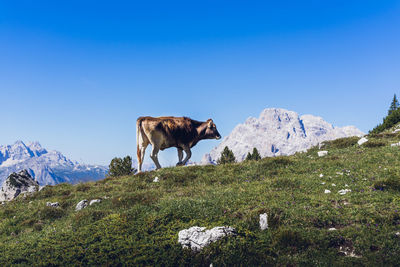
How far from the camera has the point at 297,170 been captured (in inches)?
591

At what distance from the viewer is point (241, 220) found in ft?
31.2

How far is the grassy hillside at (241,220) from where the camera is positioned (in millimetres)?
7789

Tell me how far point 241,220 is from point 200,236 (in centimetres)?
182

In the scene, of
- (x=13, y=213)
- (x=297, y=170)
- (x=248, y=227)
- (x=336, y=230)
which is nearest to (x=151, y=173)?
(x=13, y=213)

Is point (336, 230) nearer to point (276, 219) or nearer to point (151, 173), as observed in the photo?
point (276, 219)

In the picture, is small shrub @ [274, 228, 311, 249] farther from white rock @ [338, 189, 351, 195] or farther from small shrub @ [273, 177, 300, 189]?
small shrub @ [273, 177, 300, 189]

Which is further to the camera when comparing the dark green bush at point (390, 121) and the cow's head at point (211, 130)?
the dark green bush at point (390, 121)

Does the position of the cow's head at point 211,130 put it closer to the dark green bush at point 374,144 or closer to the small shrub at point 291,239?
the dark green bush at point 374,144

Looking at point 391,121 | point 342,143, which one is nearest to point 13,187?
point 342,143

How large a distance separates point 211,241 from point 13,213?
1196 cm

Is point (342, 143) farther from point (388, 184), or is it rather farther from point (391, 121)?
point (391, 121)

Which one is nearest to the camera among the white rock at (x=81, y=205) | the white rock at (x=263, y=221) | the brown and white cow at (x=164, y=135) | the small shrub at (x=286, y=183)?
the white rock at (x=263, y=221)

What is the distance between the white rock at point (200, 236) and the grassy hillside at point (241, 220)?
0.66 ft

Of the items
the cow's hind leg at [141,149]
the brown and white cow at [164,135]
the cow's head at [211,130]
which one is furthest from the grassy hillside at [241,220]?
the cow's head at [211,130]
